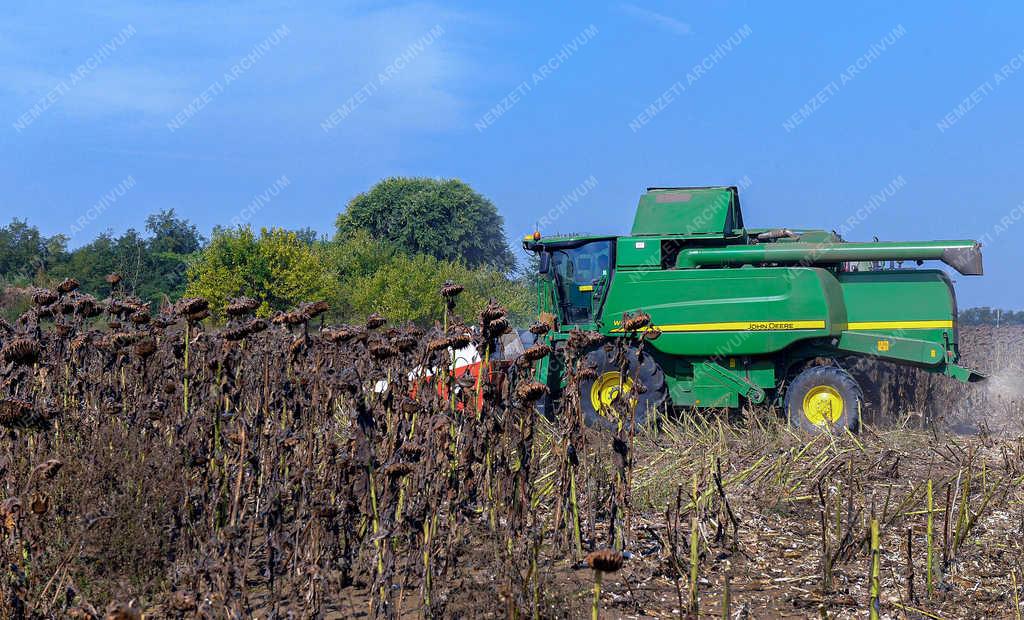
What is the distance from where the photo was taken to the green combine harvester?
392 inches

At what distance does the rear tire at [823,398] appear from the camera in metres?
9.76

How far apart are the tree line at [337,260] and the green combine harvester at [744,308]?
55.9 ft

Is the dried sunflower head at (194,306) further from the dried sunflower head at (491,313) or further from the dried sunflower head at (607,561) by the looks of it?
the dried sunflower head at (607,561)

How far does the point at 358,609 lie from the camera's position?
3943 mm

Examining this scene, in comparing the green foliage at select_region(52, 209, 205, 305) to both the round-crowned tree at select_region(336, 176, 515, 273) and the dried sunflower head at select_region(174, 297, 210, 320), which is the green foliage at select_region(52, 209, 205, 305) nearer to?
the round-crowned tree at select_region(336, 176, 515, 273)

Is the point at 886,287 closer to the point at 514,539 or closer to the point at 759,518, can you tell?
the point at 759,518

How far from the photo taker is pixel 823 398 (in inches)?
393

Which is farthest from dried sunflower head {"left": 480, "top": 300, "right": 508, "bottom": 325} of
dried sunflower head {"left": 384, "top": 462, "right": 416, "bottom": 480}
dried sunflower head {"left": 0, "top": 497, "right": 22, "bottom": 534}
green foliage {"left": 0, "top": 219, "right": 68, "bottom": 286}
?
green foliage {"left": 0, "top": 219, "right": 68, "bottom": 286}

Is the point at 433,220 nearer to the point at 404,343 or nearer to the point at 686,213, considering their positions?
the point at 686,213

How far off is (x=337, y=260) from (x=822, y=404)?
133ft

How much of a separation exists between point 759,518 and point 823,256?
586cm

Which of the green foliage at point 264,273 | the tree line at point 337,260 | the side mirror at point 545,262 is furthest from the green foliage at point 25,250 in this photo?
the side mirror at point 545,262

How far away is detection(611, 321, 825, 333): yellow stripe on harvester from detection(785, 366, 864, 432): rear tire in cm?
49

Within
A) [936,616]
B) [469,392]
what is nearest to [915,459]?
[936,616]
